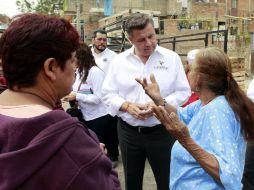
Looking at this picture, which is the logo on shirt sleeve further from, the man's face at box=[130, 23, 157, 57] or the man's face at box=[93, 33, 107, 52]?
the man's face at box=[93, 33, 107, 52]

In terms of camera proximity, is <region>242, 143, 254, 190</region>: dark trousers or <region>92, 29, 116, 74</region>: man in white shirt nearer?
<region>242, 143, 254, 190</region>: dark trousers

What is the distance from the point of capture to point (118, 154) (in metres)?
5.54

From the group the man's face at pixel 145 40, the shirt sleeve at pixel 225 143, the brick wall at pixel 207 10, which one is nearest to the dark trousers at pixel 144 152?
the man's face at pixel 145 40

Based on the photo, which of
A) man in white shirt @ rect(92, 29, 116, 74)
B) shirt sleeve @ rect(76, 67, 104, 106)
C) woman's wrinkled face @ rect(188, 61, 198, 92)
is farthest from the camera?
man in white shirt @ rect(92, 29, 116, 74)

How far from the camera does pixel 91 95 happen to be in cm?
480

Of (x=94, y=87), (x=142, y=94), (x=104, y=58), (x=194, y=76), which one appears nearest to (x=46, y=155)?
(x=194, y=76)

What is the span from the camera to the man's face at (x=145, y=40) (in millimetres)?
3104

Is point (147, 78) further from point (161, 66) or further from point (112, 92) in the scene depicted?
point (112, 92)

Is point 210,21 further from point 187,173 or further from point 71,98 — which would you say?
point 187,173

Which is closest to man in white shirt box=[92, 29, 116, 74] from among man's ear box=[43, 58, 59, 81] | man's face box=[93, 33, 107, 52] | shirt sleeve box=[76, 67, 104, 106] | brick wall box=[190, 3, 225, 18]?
man's face box=[93, 33, 107, 52]

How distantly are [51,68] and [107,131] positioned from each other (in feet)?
13.3

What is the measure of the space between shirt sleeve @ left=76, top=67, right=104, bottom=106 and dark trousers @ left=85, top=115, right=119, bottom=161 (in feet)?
1.14

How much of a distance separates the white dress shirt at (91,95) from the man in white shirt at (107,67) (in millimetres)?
380

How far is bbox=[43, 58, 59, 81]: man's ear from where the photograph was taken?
133 cm
